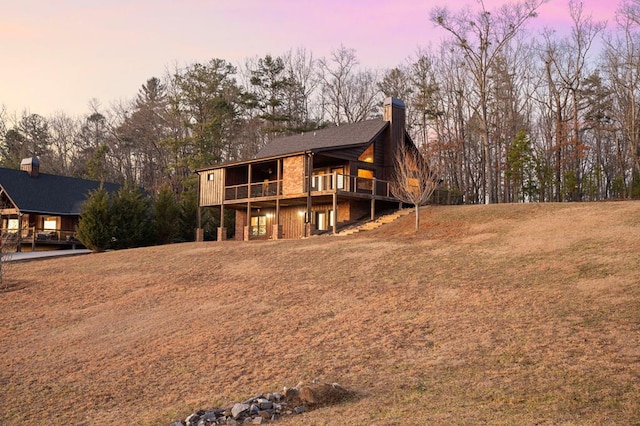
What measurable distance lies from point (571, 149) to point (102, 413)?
47.8m

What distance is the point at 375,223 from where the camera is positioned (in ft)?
98.3

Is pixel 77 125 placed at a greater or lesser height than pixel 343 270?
greater

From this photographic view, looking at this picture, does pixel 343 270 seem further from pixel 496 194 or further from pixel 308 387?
pixel 496 194

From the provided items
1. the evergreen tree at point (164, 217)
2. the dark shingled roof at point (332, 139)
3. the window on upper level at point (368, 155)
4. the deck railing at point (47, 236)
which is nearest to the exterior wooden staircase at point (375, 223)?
the window on upper level at point (368, 155)

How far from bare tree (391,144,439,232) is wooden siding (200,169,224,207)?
11709 mm

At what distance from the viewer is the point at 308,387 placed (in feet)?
27.4

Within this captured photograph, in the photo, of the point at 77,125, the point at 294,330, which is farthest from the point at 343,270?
the point at 77,125

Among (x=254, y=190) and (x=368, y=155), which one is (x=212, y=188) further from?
(x=368, y=155)

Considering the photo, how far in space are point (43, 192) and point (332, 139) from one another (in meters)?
24.7

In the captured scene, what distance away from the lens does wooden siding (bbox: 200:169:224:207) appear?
121 feet

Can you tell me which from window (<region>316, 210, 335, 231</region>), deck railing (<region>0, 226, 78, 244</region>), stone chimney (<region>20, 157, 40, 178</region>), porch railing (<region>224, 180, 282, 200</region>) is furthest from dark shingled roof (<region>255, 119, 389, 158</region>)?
stone chimney (<region>20, 157, 40, 178</region>)

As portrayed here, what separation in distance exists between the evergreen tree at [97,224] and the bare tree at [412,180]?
1800 centimetres

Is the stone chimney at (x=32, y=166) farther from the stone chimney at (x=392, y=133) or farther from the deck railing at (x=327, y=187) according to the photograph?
the stone chimney at (x=392, y=133)

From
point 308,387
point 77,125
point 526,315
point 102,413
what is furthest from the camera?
point 77,125
